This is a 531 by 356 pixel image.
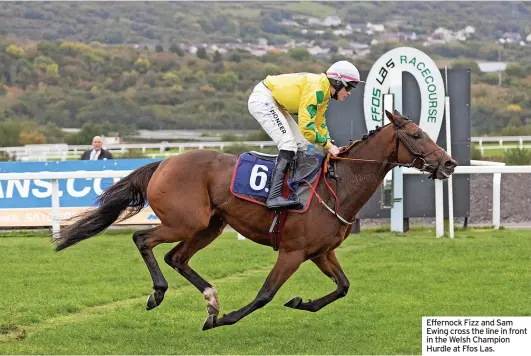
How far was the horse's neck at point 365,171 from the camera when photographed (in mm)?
7812

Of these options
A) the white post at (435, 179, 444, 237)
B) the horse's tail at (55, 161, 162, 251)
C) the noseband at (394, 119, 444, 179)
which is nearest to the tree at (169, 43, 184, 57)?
the white post at (435, 179, 444, 237)

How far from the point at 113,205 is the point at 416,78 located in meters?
6.19

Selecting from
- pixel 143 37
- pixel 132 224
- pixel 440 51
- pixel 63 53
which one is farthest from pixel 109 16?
pixel 132 224

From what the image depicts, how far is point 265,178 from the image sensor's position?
7.84 meters

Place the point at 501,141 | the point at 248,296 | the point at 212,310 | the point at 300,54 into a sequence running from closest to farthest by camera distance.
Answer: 1. the point at 212,310
2. the point at 248,296
3. the point at 501,141
4. the point at 300,54

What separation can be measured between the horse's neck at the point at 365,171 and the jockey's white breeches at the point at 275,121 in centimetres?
39

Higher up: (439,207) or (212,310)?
(212,310)

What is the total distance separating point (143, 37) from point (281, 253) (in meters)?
58.4

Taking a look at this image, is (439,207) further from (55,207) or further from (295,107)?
(295,107)

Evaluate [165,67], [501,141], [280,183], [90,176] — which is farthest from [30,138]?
[280,183]

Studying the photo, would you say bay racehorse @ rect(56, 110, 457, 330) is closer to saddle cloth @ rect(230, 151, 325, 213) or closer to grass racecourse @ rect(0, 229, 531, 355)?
saddle cloth @ rect(230, 151, 325, 213)

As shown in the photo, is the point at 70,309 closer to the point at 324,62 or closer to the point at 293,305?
the point at 293,305

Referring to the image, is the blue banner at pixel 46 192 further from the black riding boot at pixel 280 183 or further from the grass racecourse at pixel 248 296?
the black riding boot at pixel 280 183

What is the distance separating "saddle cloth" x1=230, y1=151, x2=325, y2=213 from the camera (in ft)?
25.4
